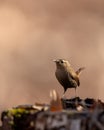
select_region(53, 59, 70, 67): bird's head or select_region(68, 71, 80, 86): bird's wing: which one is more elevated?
select_region(53, 59, 70, 67): bird's head

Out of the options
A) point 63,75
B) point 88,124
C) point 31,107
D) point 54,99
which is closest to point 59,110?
point 54,99

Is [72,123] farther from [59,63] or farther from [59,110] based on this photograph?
[59,63]

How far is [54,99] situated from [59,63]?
6963mm

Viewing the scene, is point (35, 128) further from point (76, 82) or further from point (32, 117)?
point (76, 82)

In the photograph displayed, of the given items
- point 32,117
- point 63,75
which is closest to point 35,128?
point 32,117

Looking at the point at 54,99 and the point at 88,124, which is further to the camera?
the point at 54,99

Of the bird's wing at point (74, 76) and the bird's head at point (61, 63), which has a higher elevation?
the bird's head at point (61, 63)

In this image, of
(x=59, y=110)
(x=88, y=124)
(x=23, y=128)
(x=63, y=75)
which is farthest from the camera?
(x=63, y=75)

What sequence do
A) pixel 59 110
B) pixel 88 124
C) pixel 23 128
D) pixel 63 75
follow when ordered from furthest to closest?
1. pixel 63 75
2. pixel 23 128
3. pixel 59 110
4. pixel 88 124

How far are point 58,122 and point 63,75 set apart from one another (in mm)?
7655

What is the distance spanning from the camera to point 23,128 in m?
9.28

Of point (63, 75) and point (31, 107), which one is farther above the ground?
point (63, 75)

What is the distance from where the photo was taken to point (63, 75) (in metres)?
15.4

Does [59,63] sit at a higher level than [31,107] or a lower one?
higher
